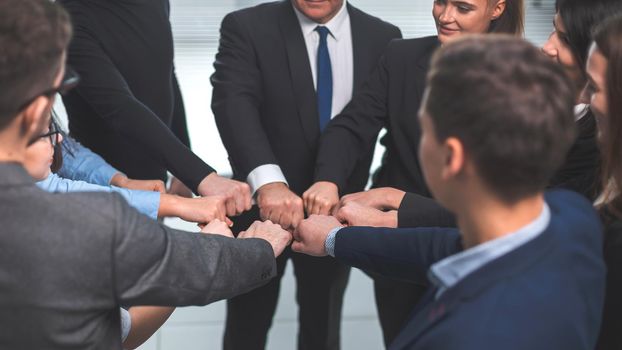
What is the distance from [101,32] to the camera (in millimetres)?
2518

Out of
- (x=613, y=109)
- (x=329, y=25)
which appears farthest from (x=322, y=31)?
(x=613, y=109)

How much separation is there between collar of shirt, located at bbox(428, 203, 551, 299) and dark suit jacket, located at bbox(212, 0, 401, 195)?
51.1 inches

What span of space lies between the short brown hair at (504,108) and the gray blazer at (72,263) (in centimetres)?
49

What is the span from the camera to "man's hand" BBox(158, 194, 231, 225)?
2107 mm

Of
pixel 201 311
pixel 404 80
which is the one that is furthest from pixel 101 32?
pixel 201 311

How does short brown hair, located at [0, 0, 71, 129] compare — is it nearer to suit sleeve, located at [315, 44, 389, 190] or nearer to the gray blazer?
the gray blazer

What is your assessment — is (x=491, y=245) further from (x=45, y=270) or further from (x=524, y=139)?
(x=45, y=270)

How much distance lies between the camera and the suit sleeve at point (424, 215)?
2170mm

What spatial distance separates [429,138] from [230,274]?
1.64 feet

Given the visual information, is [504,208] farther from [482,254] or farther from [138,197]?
[138,197]

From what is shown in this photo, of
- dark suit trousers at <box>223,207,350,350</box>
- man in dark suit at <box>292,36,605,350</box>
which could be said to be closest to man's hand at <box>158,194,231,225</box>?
dark suit trousers at <box>223,207,350,350</box>

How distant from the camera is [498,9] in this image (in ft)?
7.72

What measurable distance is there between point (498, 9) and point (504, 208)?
49.6 inches

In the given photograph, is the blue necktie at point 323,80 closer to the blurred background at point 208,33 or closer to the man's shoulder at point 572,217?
the man's shoulder at point 572,217
